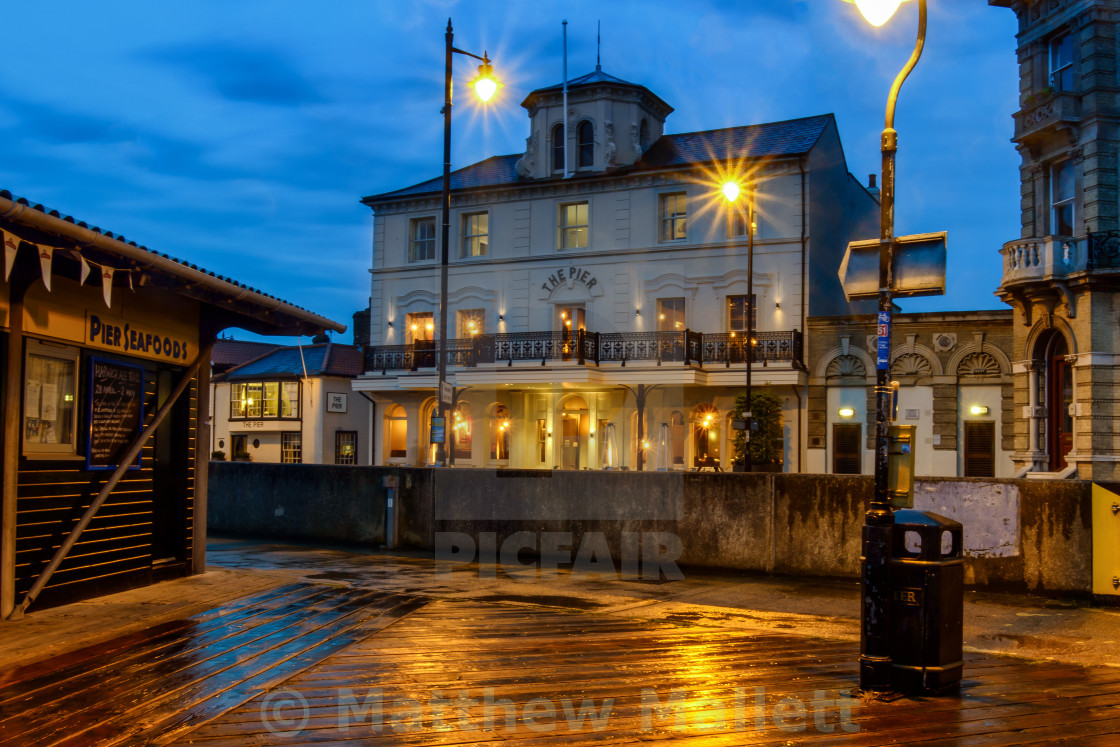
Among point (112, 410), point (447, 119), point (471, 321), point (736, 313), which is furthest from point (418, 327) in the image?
point (112, 410)

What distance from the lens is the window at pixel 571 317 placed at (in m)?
34.8

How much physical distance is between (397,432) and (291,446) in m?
7.07

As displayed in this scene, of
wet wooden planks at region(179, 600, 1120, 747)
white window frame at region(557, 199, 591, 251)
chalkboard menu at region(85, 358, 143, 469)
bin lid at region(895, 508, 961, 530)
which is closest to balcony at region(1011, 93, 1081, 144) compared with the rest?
white window frame at region(557, 199, 591, 251)

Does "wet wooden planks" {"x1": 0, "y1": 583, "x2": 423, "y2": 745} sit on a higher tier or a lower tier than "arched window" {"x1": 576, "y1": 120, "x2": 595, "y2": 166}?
lower

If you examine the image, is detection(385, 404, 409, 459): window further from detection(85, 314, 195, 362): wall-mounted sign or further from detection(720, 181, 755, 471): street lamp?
detection(85, 314, 195, 362): wall-mounted sign

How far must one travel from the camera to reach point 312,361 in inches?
1704

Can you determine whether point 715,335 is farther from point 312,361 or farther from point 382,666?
point 382,666

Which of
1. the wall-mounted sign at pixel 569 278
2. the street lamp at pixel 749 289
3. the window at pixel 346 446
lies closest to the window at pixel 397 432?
the window at pixel 346 446

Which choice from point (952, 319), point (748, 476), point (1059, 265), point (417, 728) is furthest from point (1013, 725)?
point (952, 319)

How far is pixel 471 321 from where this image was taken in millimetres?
36562

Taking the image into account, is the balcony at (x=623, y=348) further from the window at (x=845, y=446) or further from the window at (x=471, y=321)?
the window at (x=845, y=446)

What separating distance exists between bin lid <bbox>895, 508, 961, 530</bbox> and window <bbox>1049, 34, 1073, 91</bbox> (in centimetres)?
1960

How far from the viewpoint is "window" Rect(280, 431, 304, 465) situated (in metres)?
42.6

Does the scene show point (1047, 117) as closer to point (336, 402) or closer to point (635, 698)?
point (635, 698)
